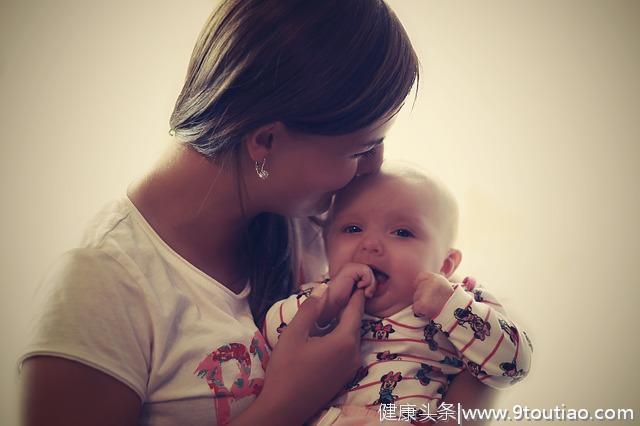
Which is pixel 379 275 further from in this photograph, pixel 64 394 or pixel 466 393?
pixel 64 394

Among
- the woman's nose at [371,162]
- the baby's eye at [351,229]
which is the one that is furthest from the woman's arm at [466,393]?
the woman's nose at [371,162]

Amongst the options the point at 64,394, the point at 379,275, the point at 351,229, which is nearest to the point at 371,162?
the point at 351,229

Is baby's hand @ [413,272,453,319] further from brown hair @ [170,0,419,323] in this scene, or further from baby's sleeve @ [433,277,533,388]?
brown hair @ [170,0,419,323]

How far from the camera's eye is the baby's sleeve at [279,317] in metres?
1.11

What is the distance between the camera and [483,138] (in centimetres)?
167

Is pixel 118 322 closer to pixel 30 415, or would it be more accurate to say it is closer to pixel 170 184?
pixel 30 415

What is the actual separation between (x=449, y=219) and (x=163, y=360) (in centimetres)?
69

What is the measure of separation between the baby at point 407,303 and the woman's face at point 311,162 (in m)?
0.11

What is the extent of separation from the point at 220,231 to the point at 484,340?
551mm

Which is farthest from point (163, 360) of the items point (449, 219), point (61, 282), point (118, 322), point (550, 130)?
point (550, 130)

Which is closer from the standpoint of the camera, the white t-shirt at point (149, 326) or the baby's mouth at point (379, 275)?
the white t-shirt at point (149, 326)

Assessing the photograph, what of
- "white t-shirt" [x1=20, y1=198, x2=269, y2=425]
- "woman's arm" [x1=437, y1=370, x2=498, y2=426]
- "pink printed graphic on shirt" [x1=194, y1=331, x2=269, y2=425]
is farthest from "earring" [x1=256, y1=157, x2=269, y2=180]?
"woman's arm" [x1=437, y1=370, x2=498, y2=426]

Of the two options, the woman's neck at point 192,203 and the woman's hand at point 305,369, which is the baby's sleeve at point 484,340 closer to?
the woman's hand at point 305,369

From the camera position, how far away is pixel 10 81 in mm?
1557
